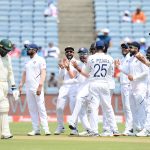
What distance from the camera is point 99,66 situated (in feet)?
49.8

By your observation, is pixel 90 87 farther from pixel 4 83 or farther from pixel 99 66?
Result: pixel 4 83

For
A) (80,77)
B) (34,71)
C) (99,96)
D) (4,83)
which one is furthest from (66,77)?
(4,83)

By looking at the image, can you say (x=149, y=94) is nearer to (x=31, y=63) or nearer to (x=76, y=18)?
(x=31, y=63)

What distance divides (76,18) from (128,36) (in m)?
2.80

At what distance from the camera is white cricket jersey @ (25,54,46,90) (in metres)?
16.1

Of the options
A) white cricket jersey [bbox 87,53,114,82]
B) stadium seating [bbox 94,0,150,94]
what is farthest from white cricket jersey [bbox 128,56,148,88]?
stadium seating [bbox 94,0,150,94]

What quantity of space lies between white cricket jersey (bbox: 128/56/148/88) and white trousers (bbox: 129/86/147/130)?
0.14 m

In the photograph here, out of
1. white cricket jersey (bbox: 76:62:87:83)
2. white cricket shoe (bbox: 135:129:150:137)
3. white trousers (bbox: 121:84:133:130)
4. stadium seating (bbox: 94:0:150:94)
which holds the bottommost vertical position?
white cricket shoe (bbox: 135:129:150:137)

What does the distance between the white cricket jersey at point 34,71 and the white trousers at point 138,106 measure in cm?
222

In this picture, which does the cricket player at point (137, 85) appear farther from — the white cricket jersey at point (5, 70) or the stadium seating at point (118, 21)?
the stadium seating at point (118, 21)

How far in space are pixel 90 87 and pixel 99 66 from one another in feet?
1.74

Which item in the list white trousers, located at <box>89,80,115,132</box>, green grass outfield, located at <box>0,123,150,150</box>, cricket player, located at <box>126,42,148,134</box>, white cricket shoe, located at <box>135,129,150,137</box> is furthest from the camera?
cricket player, located at <box>126,42,148,134</box>

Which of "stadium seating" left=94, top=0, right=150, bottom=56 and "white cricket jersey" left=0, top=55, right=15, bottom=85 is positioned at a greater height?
"stadium seating" left=94, top=0, right=150, bottom=56

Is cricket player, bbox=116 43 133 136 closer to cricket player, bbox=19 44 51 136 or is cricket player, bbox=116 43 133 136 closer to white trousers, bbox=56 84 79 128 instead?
white trousers, bbox=56 84 79 128
